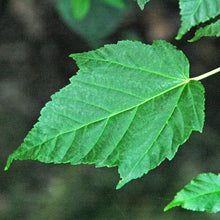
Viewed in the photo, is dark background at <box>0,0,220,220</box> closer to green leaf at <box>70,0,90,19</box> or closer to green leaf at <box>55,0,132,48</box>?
green leaf at <box>55,0,132,48</box>

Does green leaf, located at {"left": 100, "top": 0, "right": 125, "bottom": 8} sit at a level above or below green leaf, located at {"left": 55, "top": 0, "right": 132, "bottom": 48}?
above

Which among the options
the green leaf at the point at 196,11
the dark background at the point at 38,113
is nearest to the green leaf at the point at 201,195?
the green leaf at the point at 196,11

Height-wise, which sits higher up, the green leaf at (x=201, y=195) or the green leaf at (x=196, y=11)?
the green leaf at (x=196, y=11)

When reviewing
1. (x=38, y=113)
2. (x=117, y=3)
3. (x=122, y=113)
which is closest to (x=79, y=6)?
(x=117, y=3)

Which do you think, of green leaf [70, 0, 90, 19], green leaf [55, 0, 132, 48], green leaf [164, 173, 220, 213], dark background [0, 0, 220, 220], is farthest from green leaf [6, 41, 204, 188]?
dark background [0, 0, 220, 220]

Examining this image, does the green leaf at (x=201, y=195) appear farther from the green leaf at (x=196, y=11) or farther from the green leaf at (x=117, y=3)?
the green leaf at (x=117, y=3)

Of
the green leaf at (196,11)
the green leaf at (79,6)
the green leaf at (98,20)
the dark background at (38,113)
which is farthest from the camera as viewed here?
the dark background at (38,113)

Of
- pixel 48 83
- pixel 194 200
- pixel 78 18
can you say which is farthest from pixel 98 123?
pixel 48 83

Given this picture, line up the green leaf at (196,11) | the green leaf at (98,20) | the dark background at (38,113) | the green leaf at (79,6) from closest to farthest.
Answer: the green leaf at (196,11), the green leaf at (79,6), the green leaf at (98,20), the dark background at (38,113)

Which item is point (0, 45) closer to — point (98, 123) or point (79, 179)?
point (79, 179)
